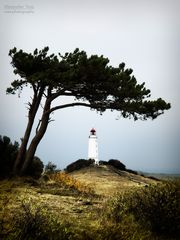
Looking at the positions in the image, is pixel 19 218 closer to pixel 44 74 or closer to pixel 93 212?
pixel 93 212

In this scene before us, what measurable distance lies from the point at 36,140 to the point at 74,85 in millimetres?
2894

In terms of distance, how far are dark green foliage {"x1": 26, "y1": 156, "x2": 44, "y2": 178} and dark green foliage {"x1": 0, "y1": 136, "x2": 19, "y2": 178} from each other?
799 millimetres

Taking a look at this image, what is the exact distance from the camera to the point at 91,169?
19.1 meters

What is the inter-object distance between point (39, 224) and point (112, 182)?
1048 centimetres

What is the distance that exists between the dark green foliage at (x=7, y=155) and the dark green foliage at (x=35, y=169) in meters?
0.80

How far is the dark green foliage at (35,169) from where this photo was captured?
48.9 ft

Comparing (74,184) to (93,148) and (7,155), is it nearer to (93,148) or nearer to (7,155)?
(7,155)

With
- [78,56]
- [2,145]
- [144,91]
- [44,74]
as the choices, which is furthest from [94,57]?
[2,145]

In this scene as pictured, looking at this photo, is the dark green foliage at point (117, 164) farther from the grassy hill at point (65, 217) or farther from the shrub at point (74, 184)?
the grassy hill at point (65, 217)

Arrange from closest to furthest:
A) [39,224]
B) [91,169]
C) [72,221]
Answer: [39,224]
[72,221]
[91,169]

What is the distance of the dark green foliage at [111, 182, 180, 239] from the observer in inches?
285

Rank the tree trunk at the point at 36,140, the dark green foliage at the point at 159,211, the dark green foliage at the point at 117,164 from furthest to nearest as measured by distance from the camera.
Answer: the dark green foliage at the point at 117,164, the tree trunk at the point at 36,140, the dark green foliage at the point at 159,211

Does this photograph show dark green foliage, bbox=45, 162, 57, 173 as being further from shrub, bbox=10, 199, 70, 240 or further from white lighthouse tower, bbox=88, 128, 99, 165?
shrub, bbox=10, 199, 70, 240

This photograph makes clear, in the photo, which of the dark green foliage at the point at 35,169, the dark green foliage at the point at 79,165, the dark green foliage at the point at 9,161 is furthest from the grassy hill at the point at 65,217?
the dark green foliage at the point at 79,165
